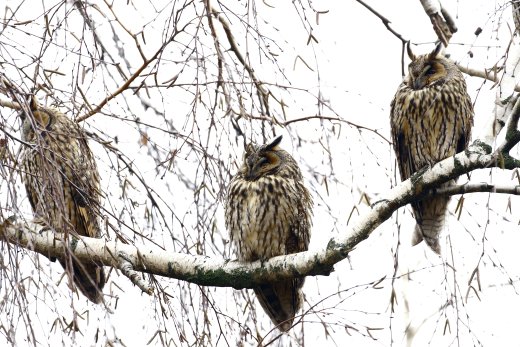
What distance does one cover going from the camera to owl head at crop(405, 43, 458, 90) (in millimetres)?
4293

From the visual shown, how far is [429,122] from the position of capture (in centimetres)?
416

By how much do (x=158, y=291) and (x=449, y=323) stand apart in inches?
40.3

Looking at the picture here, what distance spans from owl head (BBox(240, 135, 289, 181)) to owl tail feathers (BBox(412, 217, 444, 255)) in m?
0.76

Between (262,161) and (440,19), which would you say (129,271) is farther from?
(440,19)

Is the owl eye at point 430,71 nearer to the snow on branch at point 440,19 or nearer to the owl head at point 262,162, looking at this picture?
the snow on branch at point 440,19

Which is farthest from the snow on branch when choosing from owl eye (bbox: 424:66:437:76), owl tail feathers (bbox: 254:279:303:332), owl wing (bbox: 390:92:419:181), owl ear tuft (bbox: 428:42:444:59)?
owl tail feathers (bbox: 254:279:303:332)

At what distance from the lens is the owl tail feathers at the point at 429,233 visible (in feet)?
13.9

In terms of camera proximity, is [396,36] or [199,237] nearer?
[199,237]

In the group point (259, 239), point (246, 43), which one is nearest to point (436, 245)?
point (259, 239)

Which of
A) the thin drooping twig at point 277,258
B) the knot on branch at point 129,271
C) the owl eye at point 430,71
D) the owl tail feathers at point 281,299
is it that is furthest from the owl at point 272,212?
the owl eye at point 430,71

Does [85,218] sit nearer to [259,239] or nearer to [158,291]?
[259,239]

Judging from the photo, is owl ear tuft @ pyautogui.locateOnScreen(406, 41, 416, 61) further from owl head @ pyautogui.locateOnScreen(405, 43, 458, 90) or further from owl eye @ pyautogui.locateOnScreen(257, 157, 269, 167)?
owl eye @ pyautogui.locateOnScreen(257, 157, 269, 167)

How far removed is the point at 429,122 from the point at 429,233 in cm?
55

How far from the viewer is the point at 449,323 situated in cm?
302
